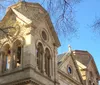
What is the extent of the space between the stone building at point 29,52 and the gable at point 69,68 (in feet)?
1.11

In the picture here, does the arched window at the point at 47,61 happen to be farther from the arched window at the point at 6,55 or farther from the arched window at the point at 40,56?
the arched window at the point at 6,55

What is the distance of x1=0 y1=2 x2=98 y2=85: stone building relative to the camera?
104 feet

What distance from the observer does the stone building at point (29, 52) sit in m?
31.7

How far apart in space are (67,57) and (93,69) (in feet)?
24.9

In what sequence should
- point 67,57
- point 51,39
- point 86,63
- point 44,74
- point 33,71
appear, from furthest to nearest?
point 86,63 → point 67,57 → point 51,39 → point 44,74 → point 33,71

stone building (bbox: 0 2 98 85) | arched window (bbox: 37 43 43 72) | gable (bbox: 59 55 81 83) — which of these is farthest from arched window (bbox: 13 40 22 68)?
gable (bbox: 59 55 81 83)

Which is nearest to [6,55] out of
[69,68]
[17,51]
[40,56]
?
[17,51]

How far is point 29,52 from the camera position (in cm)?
3231

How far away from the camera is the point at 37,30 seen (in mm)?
34594

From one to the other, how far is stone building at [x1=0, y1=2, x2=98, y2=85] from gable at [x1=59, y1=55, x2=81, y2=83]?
1.11 feet

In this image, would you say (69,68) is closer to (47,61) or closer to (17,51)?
(47,61)

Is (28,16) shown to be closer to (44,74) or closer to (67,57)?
(44,74)

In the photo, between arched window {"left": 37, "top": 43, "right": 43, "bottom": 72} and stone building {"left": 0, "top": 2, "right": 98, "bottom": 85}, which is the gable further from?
arched window {"left": 37, "top": 43, "right": 43, "bottom": 72}

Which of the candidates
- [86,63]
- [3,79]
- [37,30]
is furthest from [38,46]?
[86,63]
